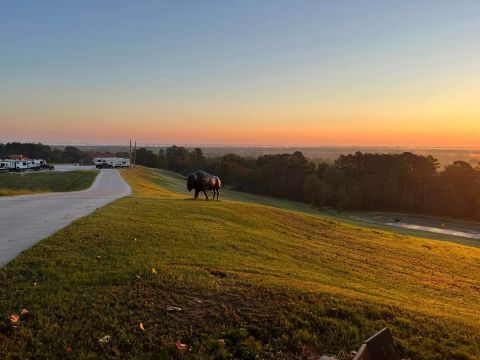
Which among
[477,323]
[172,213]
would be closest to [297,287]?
[477,323]

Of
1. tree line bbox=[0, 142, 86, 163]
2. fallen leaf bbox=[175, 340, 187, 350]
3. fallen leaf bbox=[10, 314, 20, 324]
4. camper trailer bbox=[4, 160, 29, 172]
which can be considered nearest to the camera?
fallen leaf bbox=[175, 340, 187, 350]

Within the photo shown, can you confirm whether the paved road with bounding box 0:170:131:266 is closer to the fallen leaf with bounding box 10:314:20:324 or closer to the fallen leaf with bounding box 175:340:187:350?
the fallen leaf with bounding box 10:314:20:324

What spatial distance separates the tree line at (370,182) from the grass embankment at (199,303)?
73.5m

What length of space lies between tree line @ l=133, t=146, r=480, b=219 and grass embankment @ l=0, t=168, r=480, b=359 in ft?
241

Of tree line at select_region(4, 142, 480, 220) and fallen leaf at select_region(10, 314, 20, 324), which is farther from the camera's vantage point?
tree line at select_region(4, 142, 480, 220)

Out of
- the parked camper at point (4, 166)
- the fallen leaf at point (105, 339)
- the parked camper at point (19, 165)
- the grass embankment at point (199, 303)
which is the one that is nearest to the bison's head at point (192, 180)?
the grass embankment at point (199, 303)

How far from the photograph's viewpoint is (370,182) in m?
90.4

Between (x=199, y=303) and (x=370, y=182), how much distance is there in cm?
8742

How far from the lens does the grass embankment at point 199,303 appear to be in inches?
255

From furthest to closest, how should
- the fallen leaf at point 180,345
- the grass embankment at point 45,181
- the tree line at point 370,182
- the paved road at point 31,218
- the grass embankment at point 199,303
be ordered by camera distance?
the tree line at point 370,182, the grass embankment at point 45,181, the paved road at point 31,218, the grass embankment at point 199,303, the fallen leaf at point 180,345

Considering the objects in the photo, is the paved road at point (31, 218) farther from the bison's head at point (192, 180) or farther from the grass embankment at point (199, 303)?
the bison's head at point (192, 180)

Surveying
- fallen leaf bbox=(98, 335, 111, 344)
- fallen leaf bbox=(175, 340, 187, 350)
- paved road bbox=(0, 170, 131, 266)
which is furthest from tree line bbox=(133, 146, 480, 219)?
fallen leaf bbox=(98, 335, 111, 344)

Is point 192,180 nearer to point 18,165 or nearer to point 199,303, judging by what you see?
point 199,303

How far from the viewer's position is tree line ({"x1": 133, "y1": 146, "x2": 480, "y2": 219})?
84250mm
